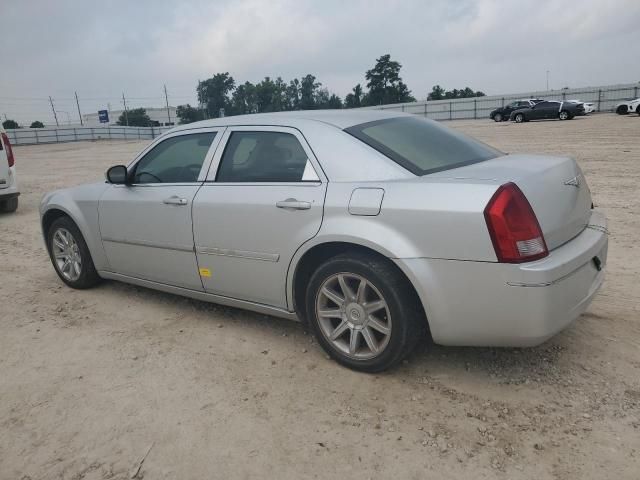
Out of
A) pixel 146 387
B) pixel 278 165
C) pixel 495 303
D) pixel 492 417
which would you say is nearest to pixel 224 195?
pixel 278 165

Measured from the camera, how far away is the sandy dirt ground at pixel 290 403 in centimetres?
242

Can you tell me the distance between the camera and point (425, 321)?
3.01 metres

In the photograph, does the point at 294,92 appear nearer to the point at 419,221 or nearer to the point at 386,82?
the point at 386,82

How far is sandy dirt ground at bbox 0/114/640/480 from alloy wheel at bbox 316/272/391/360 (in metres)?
0.19

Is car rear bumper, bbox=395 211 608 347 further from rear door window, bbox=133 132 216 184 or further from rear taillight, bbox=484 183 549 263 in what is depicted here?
rear door window, bbox=133 132 216 184

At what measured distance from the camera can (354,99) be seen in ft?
278

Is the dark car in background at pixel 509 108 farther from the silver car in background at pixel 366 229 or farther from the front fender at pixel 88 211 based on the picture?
the silver car in background at pixel 366 229

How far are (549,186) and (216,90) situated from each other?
9673 centimetres

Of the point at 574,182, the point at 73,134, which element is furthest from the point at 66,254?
the point at 73,134

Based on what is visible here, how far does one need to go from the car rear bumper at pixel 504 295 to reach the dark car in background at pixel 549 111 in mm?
30148

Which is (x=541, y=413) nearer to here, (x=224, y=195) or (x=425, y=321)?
(x=425, y=321)

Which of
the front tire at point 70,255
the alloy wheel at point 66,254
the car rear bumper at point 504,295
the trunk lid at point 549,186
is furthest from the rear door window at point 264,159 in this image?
the alloy wheel at point 66,254

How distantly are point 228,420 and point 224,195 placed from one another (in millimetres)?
1504

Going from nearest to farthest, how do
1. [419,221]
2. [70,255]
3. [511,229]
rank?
[511,229]
[419,221]
[70,255]
